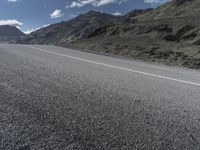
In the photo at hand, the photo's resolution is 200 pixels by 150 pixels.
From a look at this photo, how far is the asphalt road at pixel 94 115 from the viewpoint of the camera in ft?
9.04

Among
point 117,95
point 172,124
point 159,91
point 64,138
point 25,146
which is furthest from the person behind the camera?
point 159,91

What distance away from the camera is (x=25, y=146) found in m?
2.59

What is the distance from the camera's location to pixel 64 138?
2.78 m

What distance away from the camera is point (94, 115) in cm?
355

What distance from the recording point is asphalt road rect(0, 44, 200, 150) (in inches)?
108

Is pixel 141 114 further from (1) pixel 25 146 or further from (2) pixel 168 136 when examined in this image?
(1) pixel 25 146

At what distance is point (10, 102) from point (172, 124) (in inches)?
87.9

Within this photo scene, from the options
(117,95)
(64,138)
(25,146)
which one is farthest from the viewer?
(117,95)

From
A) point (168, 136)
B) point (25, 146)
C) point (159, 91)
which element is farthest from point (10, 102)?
point (159, 91)

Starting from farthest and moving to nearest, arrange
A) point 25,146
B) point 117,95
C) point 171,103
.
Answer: point 117,95
point 171,103
point 25,146

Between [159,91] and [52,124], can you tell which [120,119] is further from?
[159,91]

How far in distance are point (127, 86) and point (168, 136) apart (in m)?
2.63

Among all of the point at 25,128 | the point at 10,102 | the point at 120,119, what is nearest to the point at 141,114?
the point at 120,119

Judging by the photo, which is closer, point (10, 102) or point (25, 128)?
point (25, 128)
